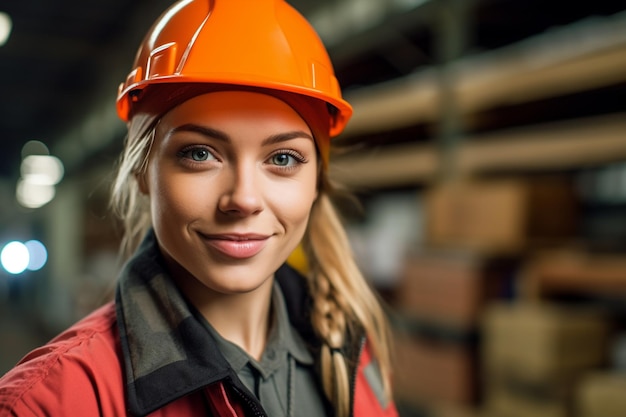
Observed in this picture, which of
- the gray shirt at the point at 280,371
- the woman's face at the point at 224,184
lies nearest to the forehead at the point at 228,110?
the woman's face at the point at 224,184

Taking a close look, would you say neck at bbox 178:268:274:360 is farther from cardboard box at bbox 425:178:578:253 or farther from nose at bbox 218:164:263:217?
cardboard box at bbox 425:178:578:253

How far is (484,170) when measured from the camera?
3951mm

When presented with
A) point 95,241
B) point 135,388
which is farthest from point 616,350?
point 95,241

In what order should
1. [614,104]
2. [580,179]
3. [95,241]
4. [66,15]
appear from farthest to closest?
[95,241], [580,179], [614,104], [66,15]

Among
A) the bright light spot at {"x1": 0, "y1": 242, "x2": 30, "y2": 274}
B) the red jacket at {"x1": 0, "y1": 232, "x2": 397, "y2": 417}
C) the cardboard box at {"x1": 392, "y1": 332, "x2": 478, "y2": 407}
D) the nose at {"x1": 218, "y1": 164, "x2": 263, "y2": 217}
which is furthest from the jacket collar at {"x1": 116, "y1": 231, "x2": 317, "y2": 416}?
the cardboard box at {"x1": 392, "y1": 332, "x2": 478, "y2": 407}

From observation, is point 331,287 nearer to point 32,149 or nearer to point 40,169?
point 40,169

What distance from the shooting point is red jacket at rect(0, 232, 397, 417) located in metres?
0.99

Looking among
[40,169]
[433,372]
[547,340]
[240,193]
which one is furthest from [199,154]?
[433,372]

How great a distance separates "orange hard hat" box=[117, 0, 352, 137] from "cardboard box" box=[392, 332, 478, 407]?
99.9 inches

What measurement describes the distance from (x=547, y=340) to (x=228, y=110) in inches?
93.8

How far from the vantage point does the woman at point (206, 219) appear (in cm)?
104

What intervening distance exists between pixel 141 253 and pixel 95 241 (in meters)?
7.72

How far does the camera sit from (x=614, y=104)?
343 cm

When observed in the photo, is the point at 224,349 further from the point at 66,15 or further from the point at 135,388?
the point at 66,15
